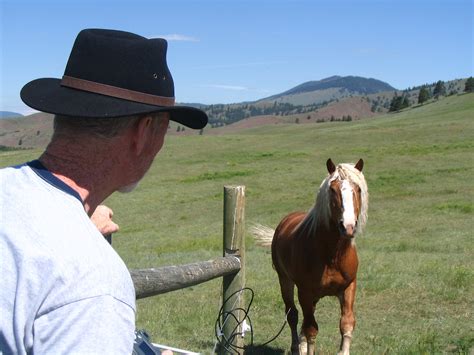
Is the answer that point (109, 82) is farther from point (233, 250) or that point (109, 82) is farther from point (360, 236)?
point (360, 236)

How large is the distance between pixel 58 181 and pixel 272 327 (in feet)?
19.3

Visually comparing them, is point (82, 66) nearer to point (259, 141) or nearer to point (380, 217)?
point (380, 217)

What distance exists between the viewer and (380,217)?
17.0 meters

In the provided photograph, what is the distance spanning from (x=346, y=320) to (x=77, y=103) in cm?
447

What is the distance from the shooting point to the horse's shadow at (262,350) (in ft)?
20.3

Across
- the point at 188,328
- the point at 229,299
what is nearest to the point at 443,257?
the point at 188,328

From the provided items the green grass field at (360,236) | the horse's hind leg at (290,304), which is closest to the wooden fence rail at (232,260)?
the green grass field at (360,236)

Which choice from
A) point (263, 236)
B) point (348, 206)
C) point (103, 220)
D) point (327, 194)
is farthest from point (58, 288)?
point (263, 236)

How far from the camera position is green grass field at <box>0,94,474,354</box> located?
6680 millimetres

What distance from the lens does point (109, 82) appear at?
1644mm

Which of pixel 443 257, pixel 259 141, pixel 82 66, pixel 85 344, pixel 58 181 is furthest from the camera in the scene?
pixel 259 141

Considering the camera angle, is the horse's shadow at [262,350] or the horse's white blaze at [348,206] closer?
the horse's white blaze at [348,206]

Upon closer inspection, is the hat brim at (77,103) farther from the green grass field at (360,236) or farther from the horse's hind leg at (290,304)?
the horse's hind leg at (290,304)

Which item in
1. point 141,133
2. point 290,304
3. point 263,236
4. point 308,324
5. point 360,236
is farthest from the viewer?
point 360,236
